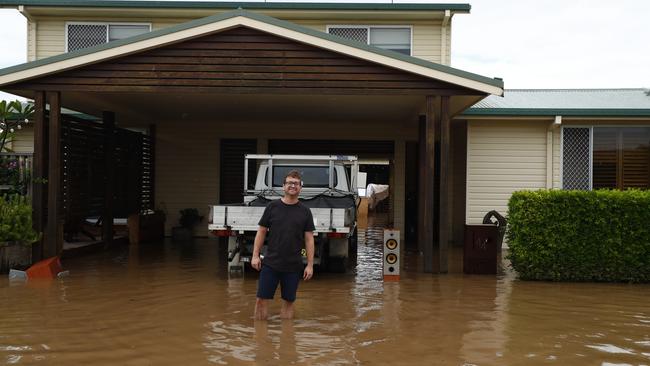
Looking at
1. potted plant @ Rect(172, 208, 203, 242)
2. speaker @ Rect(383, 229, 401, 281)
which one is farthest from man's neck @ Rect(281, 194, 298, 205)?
potted plant @ Rect(172, 208, 203, 242)

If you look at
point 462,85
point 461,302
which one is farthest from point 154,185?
point 461,302

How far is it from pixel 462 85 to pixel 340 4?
21.6 ft

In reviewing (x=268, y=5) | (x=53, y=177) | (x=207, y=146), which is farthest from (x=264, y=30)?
(x=207, y=146)

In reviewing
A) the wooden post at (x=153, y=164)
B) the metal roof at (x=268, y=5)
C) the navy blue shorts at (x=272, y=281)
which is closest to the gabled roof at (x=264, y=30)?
the navy blue shorts at (x=272, y=281)

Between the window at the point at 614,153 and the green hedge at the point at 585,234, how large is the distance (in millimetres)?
4417

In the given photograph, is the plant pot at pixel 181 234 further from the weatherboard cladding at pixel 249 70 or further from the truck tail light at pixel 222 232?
the truck tail light at pixel 222 232

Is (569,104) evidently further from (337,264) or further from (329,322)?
(329,322)

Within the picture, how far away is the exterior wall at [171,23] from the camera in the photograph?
1655cm

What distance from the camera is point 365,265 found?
12.1 metres

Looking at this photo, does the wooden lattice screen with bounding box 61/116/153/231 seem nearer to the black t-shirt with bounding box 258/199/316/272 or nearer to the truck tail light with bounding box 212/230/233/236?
the truck tail light with bounding box 212/230/233/236

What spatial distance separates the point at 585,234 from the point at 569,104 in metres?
5.64

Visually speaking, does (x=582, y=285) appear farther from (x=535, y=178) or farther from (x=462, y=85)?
(x=535, y=178)

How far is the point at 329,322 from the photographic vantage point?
23.4 ft

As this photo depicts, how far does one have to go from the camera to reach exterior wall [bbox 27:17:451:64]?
16547mm
